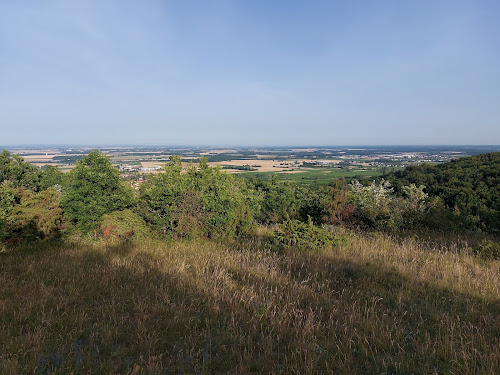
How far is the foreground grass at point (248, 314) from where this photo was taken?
11.0 ft

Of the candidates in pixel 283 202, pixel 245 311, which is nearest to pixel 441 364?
pixel 245 311

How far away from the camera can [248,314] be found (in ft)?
14.8

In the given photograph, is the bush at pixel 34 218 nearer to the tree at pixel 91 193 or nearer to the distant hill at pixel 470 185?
the tree at pixel 91 193

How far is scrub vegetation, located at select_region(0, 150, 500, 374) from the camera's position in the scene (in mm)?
3457

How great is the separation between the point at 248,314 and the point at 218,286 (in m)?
1.23

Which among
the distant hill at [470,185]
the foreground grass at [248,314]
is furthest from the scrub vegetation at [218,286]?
the distant hill at [470,185]

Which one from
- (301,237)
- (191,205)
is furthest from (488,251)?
(191,205)

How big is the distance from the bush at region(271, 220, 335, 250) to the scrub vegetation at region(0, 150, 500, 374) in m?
0.05

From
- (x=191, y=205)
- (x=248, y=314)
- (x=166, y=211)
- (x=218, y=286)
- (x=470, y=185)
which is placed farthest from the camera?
(x=470, y=185)

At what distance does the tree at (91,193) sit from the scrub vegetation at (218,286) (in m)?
0.05

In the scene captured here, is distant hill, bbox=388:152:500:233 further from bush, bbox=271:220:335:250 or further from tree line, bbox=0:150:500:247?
bush, bbox=271:220:335:250

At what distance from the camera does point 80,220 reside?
9.41 metres

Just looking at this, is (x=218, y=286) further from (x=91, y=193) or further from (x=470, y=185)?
(x=470, y=185)

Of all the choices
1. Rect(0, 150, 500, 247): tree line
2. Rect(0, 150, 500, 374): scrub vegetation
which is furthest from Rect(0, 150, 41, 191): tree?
Rect(0, 150, 500, 374): scrub vegetation
